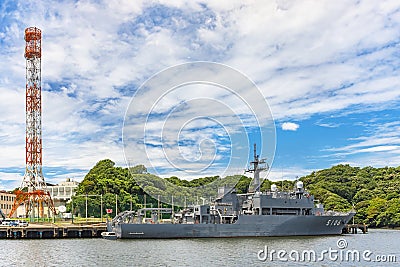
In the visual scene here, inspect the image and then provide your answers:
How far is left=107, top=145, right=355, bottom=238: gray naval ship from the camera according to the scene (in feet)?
179

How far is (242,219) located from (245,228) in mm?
1126

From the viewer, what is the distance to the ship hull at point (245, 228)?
176ft

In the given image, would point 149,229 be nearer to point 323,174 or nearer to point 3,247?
point 3,247

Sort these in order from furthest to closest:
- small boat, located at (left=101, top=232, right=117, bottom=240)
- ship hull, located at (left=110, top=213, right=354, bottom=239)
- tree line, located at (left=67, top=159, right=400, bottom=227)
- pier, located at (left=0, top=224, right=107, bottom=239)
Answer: tree line, located at (left=67, top=159, right=400, bottom=227) < pier, located at (left=0, top=224, right=107, bottom=239) < small boat, located at (left=101, top=232, right=117, bottom=240) < ship hull, located at (left=110, top=213, right=354, bottom=239)

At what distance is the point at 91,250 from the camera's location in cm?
4250

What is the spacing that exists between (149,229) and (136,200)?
3132 cm

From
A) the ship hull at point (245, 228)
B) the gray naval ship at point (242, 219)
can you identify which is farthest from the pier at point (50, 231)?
the ship hull at point (245, 228)

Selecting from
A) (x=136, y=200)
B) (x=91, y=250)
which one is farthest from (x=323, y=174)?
(x=91, y=250)

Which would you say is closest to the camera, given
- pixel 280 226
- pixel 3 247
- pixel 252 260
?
pixel 252 260

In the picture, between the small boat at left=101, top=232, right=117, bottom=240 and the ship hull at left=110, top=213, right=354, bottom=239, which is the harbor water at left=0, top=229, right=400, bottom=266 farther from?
the small boat at left=101, top=232, right=117, bottom=240

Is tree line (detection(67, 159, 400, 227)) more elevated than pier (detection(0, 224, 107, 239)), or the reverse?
tree line (detection(67, 159, 400, 227))

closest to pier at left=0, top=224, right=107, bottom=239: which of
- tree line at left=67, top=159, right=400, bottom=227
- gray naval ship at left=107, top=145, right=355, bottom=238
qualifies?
gray naval ship at left=107, top=145, right=355, bottom=238

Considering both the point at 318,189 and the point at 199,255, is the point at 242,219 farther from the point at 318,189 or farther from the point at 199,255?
the point at 318,189

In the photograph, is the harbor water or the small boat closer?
the harbor water
